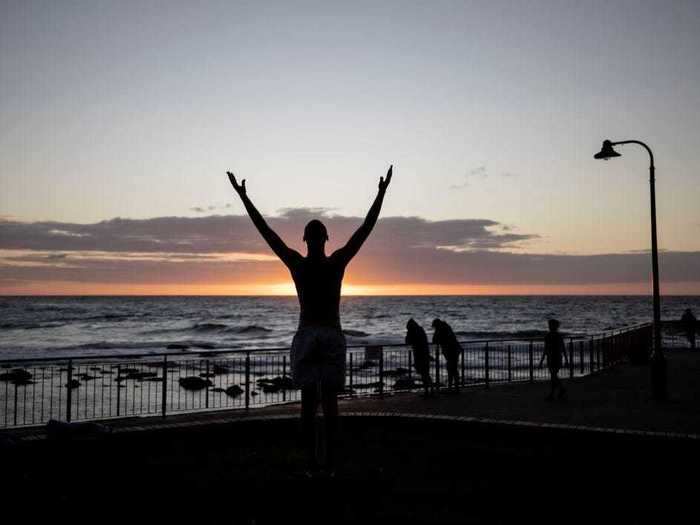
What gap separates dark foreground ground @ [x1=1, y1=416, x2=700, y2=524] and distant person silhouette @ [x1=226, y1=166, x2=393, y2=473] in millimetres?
739

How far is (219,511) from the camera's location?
518 centimetres

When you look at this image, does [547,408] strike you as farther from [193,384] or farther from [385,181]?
[193,384]

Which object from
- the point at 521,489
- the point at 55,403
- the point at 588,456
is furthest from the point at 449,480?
the point at 55,403

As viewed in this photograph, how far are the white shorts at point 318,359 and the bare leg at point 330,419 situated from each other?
0.08 metres

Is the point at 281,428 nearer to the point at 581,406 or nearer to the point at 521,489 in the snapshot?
the point at 521,489

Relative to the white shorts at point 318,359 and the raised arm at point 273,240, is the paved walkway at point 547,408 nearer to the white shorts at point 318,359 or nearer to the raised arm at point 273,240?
the white shorts at point 318,359

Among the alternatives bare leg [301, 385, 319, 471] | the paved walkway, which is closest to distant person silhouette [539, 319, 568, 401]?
the paved walkway

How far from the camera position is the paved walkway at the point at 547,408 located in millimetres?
10640

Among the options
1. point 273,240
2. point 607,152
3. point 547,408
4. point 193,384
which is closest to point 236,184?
point 273,240

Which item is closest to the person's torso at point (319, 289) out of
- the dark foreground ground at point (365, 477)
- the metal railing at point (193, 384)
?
the dark foreground ground at point (365, 477)

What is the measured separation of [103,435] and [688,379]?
1685 cm

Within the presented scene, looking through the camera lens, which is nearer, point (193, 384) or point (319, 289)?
point (319, 289)

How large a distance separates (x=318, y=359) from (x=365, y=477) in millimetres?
1368

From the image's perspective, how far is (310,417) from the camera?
4547 mm
